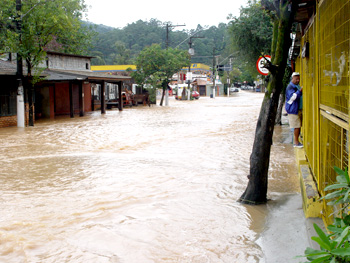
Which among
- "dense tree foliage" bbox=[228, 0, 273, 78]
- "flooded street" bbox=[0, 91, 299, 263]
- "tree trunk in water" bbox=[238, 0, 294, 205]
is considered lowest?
"flooded street" bbox=[0, 91, 299, 263]

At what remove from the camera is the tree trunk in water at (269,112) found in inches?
243

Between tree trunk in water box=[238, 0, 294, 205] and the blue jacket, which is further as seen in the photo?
the blue jacket

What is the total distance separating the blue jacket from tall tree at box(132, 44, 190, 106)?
30302 mm

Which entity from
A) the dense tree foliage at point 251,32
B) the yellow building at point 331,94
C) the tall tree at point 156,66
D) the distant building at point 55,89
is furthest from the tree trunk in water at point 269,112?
the tall tree at point 156,66

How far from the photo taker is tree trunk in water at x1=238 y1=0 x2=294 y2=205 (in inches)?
243

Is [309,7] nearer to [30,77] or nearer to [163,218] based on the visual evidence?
[163,218]

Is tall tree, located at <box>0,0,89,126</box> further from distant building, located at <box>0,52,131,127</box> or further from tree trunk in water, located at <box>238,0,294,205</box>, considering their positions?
tree trunk in water, located at <box>238,0,294,205</box>

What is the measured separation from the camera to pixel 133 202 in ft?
23.2

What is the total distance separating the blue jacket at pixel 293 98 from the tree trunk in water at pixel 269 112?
2968 mm

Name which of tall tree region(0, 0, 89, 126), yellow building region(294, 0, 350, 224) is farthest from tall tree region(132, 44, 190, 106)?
yellow building region(294, 0, 350, 224)

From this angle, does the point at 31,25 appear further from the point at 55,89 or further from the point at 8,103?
the point at 55,89

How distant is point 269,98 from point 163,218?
2.36 meters

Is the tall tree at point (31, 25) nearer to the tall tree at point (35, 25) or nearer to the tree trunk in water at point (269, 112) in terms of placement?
the tall tree at point (35, 25)

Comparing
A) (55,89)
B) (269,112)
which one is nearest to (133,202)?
(269,112)
